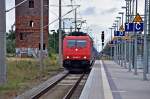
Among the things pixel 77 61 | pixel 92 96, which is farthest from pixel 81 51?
pixel 92 96

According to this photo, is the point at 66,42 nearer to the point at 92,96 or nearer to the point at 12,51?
the point at 92,96

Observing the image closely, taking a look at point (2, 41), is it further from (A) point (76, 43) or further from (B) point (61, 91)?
(A) point (76, 43)

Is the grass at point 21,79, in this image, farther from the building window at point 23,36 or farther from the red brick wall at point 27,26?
the red brick wall at point 27,26

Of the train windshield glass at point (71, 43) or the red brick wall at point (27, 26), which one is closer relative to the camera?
the train windshield glass at point (71, 43)

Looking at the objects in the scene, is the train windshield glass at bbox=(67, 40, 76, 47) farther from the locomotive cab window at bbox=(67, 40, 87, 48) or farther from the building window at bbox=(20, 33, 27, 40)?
the building window at bbox=(20, 33, 27, 40)

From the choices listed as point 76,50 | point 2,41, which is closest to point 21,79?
point 2,41

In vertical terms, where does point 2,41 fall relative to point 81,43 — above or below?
above

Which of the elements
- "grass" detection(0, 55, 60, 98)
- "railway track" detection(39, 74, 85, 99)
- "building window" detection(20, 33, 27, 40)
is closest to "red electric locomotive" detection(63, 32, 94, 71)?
"grass" detection(0, 55, 60, 98)

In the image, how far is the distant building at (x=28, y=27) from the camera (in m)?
99.4

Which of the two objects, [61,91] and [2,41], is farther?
[61,91]

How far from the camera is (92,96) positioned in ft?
72.1

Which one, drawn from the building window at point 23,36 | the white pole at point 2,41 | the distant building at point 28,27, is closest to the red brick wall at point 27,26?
the distant building at point 28,27

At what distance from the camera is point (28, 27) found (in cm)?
10138

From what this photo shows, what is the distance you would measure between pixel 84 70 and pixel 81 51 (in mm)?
6886
